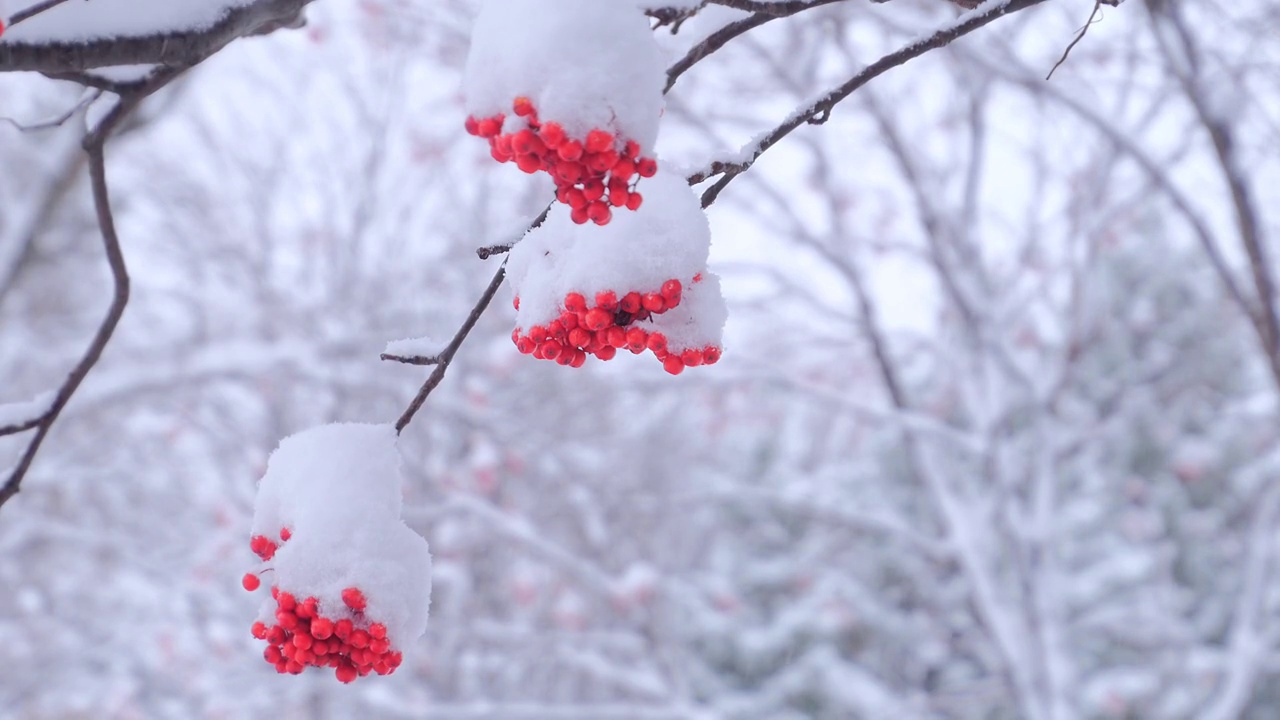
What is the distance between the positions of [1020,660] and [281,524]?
18.2ft

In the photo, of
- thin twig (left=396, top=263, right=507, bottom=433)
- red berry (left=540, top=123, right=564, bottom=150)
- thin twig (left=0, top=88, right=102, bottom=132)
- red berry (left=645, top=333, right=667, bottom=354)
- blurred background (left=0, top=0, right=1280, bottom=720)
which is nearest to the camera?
red berry (left=540, top=123, right=564, bottom=150)

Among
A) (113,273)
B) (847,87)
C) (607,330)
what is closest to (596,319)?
(607,330)

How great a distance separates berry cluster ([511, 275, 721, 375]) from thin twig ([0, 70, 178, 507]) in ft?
2.35

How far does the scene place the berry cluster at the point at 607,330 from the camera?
3.77ft

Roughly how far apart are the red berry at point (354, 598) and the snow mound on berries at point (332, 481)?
10 cm

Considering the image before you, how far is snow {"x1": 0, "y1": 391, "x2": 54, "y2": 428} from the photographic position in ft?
4.81

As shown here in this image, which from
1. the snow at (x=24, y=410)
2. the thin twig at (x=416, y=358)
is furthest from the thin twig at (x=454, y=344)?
the snow at (x=24, y=410)

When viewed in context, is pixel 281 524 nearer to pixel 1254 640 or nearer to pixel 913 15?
pixel 913 15

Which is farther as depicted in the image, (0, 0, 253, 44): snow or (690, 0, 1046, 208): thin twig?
(0, 0, 253, 44): snow

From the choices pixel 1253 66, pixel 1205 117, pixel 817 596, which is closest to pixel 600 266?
pixel 1205 117

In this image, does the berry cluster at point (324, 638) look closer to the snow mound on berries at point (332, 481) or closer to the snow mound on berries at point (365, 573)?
the snow mound on berries at point (365, 573)

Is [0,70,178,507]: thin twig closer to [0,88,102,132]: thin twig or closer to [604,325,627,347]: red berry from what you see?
[0,88,102,132]: thin twig

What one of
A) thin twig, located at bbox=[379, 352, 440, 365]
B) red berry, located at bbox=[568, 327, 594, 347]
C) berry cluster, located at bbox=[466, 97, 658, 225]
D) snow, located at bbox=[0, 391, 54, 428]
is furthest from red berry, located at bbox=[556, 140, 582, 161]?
snow, located at bbox=[0, 391, 54, 428]

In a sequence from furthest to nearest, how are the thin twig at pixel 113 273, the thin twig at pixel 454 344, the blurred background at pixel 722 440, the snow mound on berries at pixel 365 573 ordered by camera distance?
the blurred background at pixel 722 440 < the thin twig at pixel 113 273 < the snow mound on berries at pixel 365 573 < the thin twig at pixel 454 344
